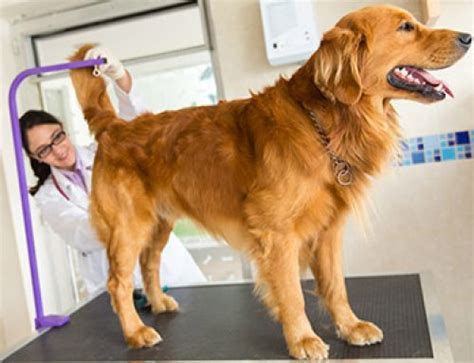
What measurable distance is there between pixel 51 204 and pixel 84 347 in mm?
824

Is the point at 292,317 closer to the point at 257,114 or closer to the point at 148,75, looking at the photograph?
the point at 257,114

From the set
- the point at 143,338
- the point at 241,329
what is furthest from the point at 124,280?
the point at 241,329

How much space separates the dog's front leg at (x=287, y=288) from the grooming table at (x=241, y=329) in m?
0.07

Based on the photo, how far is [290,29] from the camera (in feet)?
7.68

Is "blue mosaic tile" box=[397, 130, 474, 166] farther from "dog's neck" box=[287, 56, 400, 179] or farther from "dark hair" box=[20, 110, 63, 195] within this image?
"dark hair" box=[20, 110, 63, 195]

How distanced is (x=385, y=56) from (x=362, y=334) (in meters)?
0.73

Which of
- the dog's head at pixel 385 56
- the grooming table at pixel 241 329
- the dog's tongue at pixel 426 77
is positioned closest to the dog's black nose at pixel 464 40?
the dog's head at pixel 385 56

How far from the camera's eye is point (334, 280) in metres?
1.57

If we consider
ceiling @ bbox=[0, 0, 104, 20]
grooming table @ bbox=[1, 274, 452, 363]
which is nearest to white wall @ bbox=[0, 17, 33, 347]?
ceiling @ bbox=[0, 0, 104, 20]

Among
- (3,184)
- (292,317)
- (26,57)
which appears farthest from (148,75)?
(292,317)

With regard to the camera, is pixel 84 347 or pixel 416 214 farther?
pixel 416 214

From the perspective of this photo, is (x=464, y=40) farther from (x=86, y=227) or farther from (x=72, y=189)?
(x=72, y=189)

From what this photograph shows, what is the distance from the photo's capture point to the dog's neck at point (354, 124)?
139cm

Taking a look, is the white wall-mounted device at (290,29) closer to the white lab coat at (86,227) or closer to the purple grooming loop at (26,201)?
the white lab coat at (86,227)
